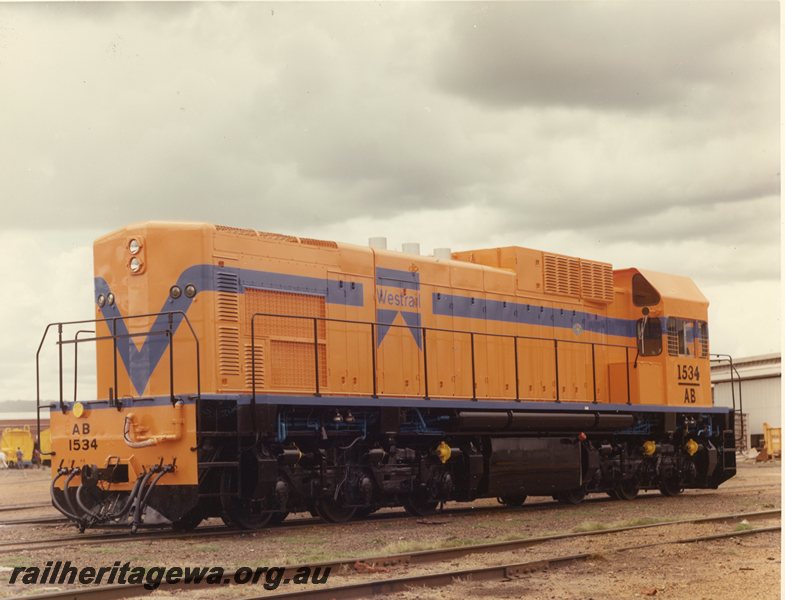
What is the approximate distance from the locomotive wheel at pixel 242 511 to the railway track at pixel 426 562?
9.75 ft

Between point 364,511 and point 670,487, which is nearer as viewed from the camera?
point 364,511

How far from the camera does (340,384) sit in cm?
1378

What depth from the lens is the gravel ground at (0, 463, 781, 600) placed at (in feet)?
27.5

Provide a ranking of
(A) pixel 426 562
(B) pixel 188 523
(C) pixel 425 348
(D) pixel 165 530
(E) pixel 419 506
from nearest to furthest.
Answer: (A) pixel 426 562 → (B) pixel 188 523 → (D) pixel 165 530 → (C) pixel 425 348 → (E) pixel 419 506

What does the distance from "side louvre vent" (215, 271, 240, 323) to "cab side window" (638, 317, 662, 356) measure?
8535 mm

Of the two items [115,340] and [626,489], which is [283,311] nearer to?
[115,340]

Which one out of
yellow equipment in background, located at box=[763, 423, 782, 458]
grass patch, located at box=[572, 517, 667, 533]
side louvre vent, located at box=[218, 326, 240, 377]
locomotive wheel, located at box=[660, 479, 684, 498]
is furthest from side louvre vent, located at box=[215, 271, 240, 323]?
yellow equipment in background, located at box=[763, 423, 782, 458]

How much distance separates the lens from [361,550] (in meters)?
10.5

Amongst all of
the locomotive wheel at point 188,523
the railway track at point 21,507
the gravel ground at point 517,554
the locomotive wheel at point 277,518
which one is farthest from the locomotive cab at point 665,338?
the railway track at point 21,507

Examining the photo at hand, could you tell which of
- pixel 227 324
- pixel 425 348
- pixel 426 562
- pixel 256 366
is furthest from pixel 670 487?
pixel 426 562

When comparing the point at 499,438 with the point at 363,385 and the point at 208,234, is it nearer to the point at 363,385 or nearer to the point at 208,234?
the point at 363,385

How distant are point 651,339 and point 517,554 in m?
8.92

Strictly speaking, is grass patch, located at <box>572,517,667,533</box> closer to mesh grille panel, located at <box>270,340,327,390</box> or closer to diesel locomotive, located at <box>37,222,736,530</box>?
diesel locomotive, located at <box>37,222,736,530</box>

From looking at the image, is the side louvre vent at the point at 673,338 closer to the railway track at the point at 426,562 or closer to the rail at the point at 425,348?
the rail at the point at 425,348
